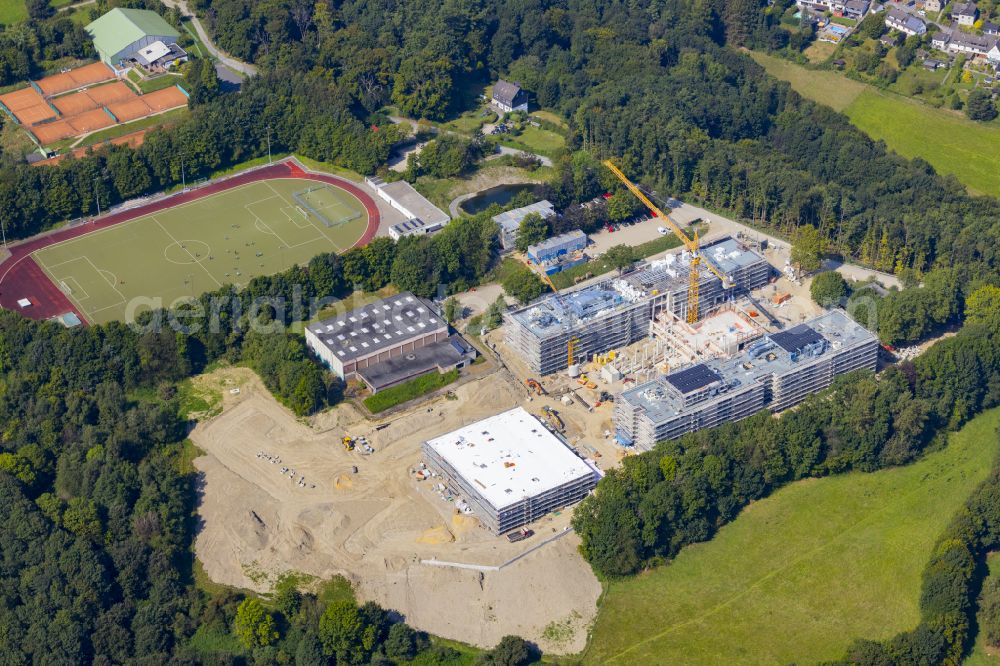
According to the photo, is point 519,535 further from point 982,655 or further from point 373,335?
point 982,655

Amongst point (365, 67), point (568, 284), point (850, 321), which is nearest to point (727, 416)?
point (850, 321)

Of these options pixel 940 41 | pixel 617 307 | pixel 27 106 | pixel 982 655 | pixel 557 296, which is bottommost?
pixel 982 655

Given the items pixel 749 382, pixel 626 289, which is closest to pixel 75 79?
pixel 626 289

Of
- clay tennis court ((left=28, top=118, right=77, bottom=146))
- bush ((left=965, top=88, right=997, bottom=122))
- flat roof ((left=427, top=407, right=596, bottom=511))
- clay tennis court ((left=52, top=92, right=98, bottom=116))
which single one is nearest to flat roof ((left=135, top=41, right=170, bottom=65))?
clay tennis court ((left=52, top=92, right=98, bottom=116))

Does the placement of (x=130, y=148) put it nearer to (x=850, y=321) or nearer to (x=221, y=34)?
(x=221, y=34)

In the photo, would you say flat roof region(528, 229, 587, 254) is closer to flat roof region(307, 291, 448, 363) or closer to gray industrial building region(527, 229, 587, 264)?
gray industrial building region(527, 229, 587, 264)

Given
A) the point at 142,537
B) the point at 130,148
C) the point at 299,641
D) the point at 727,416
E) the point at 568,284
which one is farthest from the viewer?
the point at 130,148

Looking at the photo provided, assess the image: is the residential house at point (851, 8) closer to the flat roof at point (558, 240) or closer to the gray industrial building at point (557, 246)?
the flat roof at point (558, 240)
